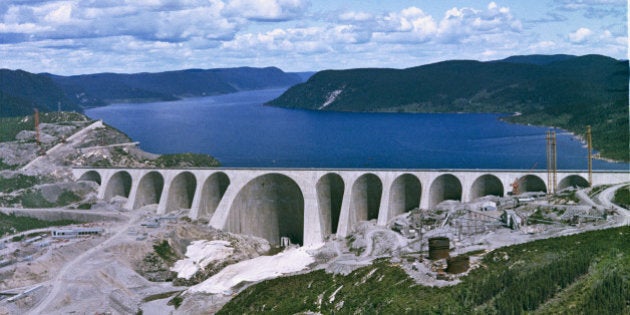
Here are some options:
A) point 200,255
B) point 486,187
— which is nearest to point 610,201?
point 486,187

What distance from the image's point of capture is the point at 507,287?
3953 cm

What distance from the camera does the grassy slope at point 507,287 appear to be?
121 feet

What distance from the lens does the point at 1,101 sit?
636ft

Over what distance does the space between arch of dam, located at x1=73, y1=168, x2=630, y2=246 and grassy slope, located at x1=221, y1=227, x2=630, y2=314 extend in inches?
1003

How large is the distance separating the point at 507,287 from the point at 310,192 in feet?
141

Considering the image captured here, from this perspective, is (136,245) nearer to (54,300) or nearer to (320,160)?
(54,300)

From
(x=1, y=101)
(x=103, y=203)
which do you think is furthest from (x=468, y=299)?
(x=1, y=101)

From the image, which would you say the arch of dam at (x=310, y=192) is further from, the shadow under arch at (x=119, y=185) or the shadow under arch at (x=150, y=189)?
the shadow under arch at (x=119, y=185)

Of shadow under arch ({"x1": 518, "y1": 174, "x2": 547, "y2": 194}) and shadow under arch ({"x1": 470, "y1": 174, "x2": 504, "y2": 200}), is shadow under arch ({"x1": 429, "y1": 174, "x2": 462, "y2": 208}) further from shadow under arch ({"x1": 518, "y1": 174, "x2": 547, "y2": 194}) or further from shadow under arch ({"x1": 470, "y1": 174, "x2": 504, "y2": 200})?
shadow under arch ({"x1": 518, "y1": 174, "x2": 547, "y2": 194})

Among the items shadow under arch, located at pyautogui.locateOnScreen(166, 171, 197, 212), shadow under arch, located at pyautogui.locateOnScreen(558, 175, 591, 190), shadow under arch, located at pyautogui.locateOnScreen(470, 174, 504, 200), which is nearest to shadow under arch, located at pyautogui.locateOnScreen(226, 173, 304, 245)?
shadow under arch, located at pyautogui.locateOnScreen(166, 171, 197, 212)

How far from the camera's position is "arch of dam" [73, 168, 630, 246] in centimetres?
7662

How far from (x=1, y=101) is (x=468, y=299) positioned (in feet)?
576

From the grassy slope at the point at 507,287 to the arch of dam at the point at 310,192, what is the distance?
1003 inches

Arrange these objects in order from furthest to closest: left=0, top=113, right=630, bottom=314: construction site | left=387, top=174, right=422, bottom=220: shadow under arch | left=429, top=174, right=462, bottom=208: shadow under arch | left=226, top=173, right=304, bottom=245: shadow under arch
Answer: left=226, top=173, right=304, bottom=245: shadow under arch, left=387, top=174, right=422, bottom=220: shadow under arch, left=429, top=174, right=462, bottom=208: shadow under arch, left=0, top=113, right=630, bottom=314: construction site
